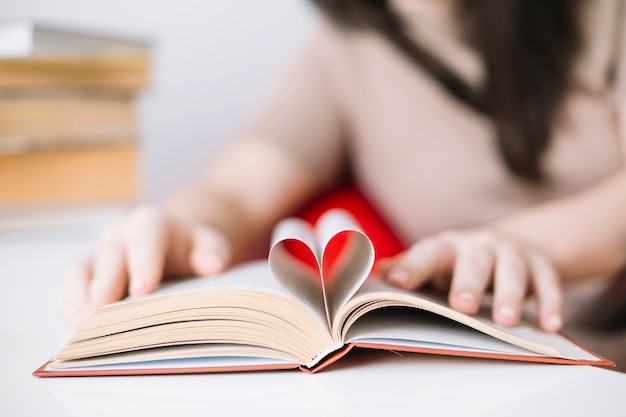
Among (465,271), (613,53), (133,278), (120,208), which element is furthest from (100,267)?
(613,53)

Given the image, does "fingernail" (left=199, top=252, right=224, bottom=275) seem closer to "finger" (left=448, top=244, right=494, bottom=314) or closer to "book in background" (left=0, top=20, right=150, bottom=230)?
"finger" (left=448, top=244, right=494, bottom=314)

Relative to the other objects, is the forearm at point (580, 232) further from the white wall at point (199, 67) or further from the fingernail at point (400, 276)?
the white wall at point (199, 67)

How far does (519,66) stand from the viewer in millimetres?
978

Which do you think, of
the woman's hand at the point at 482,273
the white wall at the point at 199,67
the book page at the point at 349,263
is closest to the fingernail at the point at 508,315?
the woman's hand at the point at 482,273

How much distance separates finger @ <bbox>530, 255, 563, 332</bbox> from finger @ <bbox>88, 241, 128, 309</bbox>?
0.37m

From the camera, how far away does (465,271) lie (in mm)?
512

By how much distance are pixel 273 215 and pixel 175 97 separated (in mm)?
585

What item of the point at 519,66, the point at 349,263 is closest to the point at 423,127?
the point at 519,66

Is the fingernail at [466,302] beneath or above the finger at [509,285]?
beneath

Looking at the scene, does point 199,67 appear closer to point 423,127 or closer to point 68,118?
point 68,118

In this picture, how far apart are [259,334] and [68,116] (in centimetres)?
67

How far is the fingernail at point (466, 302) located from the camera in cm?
48

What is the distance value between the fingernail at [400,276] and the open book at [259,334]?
0.22 feet

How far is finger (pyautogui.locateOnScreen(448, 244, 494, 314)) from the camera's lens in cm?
48
